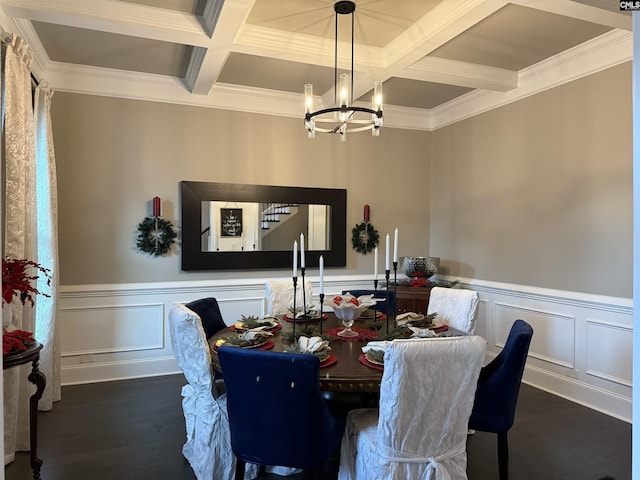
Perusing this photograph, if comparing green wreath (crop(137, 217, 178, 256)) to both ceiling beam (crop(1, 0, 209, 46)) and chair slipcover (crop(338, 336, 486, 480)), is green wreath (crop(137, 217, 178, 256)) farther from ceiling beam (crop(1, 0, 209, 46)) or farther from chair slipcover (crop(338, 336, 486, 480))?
chair slipcover (crop(338, 336, 486, 480))

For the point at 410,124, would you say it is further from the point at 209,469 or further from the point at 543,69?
the point at 209,469

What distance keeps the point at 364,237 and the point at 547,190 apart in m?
1.90

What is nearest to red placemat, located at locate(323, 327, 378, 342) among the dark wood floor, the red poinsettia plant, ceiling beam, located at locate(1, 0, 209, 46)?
the dark wood floor

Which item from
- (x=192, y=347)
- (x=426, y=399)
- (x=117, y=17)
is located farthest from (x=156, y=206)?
(x=426, y=399)

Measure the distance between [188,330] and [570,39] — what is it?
3.47 meters

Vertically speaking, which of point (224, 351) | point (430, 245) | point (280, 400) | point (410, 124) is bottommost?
point (280, 400)

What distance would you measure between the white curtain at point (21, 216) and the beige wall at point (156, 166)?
2.03 ft

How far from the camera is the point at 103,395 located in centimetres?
361

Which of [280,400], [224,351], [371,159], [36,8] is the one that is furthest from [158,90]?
[280,400]

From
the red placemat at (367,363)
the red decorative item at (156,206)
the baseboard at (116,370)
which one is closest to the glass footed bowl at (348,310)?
the red placemat at (367,363)

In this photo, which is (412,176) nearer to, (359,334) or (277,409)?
(359,334)

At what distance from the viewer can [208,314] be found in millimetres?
3070

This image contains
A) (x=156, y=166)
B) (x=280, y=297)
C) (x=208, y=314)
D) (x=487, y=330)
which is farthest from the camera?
(x=487, y=330)

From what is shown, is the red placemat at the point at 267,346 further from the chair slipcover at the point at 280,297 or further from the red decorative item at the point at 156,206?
the red decorative item at the point at 156,206
